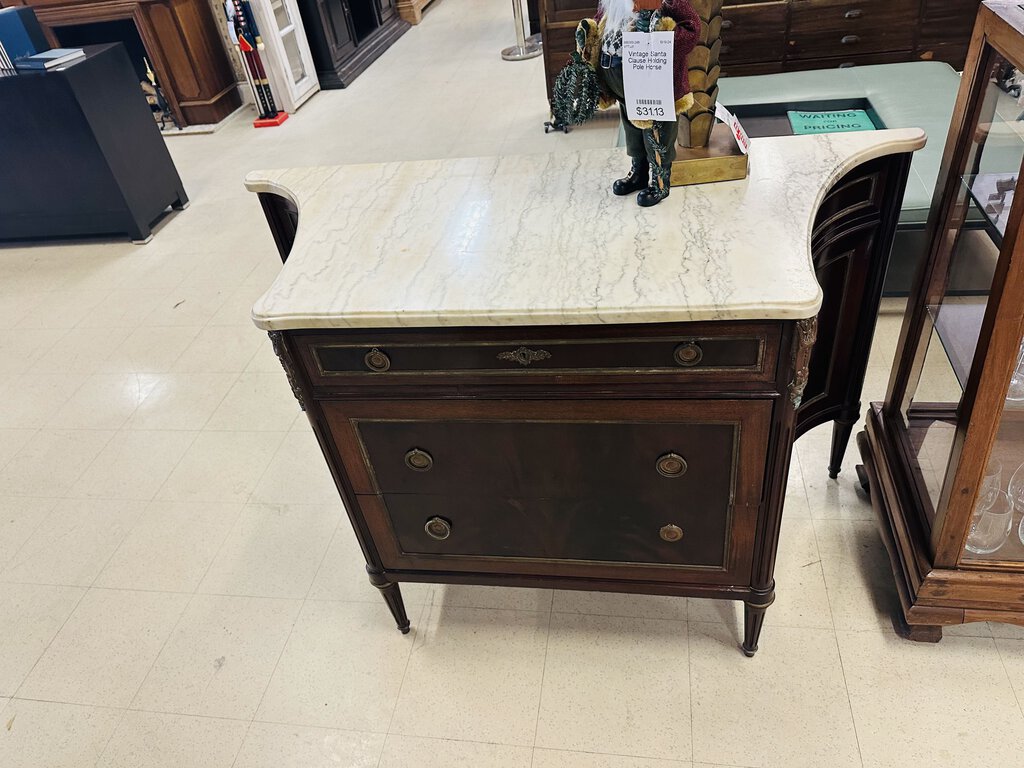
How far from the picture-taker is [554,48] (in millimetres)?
4234

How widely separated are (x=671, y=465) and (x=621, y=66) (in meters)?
0.70

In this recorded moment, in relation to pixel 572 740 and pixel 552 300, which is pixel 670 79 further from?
pixel 572 740

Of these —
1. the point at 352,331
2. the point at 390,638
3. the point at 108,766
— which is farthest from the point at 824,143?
the point at 108,766

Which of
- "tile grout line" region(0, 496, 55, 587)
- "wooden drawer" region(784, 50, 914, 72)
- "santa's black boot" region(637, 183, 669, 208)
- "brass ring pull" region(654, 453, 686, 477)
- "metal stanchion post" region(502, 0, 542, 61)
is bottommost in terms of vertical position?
"tile grout line" region(0, 496, 55, 587)

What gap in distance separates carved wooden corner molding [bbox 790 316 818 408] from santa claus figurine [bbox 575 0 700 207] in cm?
40

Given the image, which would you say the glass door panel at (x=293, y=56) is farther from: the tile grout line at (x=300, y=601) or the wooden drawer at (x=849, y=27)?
the tile grout line at (x=300, y=601)

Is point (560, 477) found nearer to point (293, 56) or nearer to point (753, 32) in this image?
point (753, 32)

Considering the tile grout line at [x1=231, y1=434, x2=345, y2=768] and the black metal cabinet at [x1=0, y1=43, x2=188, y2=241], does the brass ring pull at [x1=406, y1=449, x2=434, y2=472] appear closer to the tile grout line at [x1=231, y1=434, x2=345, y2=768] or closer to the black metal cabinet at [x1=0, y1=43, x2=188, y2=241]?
the tile grout line at [x1=231, y1=434, x2=345, y2=768]

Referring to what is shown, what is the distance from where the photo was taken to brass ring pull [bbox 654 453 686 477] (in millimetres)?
1320

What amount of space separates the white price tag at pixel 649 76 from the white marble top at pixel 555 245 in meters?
0.19

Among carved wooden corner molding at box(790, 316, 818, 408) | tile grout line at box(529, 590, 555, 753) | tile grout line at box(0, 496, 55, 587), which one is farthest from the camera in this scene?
tile grout line at box(0, 496, 55, 587)

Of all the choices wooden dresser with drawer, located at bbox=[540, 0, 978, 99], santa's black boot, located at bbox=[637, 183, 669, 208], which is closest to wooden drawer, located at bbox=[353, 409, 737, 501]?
santa's black boot, located at bbox=[637, 183, 669, 208]

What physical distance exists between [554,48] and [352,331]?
3.57 metres

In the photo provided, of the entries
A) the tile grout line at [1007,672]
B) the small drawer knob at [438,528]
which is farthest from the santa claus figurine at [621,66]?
the tile grout line at [1007,672]
